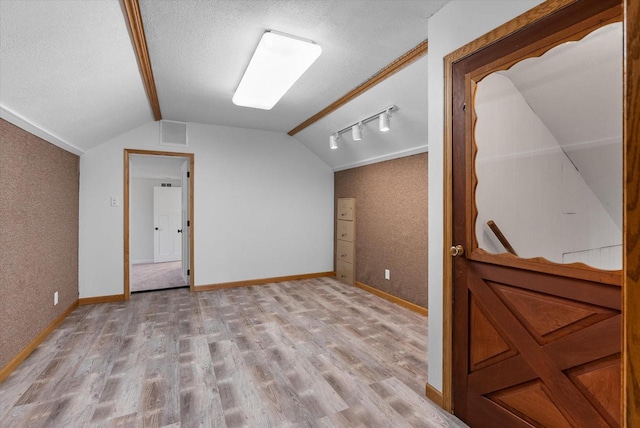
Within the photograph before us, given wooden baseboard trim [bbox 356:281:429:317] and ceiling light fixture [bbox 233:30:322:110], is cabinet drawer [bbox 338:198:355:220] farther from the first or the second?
ceiling light fixture [bbox 233:30:322:110]

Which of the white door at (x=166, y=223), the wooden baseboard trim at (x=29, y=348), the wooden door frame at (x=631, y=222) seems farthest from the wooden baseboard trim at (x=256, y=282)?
the wooden door frame at (x=631, y=222)

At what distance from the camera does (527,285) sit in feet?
4.73

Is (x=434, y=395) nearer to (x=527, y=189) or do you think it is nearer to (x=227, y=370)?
(x=527, y=189)

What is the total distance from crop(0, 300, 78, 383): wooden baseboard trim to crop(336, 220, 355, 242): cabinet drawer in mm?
3698

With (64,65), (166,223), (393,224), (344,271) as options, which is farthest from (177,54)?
(166,223)

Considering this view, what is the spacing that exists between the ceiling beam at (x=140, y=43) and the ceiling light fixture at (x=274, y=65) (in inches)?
29.8

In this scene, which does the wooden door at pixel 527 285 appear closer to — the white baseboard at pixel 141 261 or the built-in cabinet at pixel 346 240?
the built-in cabinet at pixel 346 240

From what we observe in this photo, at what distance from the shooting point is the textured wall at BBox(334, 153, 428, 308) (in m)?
3.56

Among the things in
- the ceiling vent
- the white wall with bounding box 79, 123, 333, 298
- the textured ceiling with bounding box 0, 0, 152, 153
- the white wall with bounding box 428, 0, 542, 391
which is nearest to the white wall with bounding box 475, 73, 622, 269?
the white wall with bounding box 428, 0, 542, 391

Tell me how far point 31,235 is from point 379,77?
130 inches

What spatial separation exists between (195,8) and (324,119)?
7.45ft

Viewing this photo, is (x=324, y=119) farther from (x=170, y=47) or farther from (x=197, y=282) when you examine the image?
(x=197, y=282)

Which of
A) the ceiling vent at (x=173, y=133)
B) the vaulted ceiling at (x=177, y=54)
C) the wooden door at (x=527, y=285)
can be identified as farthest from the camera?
the ceiling vent at (x=173, y=133)

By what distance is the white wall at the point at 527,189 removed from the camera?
1338mm
